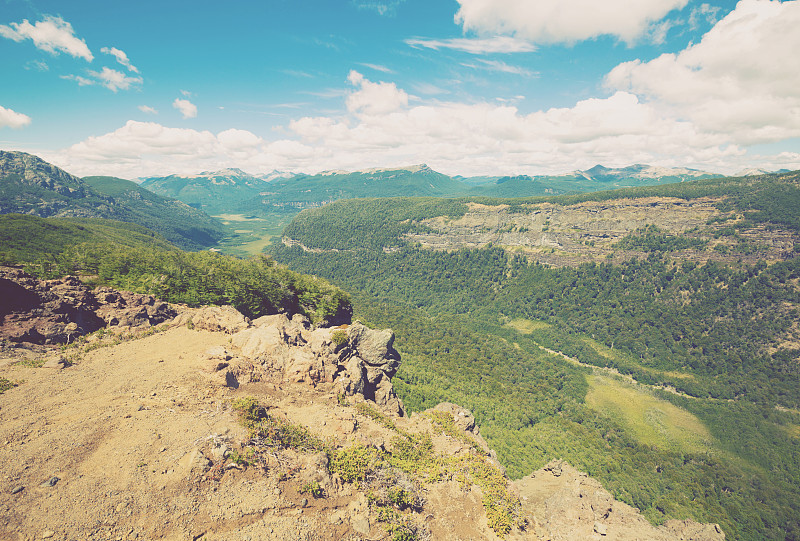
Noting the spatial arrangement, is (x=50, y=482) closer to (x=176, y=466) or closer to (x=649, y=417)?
(x=176, y=466)

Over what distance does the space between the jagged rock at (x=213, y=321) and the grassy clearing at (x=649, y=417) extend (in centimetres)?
11840

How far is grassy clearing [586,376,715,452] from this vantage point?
99250mm

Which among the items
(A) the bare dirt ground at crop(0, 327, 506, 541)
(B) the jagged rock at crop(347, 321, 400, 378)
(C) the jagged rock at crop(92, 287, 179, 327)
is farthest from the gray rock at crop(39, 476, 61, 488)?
(B) the jagged rock at crop(347, 321, 400, 378)

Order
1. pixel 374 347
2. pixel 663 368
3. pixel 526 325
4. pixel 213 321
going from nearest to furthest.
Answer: pixel 213 321, pixel 374 347, pixel 663 368, pixel 526 325

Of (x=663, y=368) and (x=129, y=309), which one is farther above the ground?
(x=129, y=309)

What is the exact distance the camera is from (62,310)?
32.1m

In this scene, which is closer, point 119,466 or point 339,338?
point 119,466

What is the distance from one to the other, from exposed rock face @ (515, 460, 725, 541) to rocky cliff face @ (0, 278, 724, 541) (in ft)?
0.57

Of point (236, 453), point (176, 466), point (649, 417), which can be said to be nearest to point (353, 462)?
point (236, 453)

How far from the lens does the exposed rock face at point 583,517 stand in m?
27.8

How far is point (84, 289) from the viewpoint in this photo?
122 ft

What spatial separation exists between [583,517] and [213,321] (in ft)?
139

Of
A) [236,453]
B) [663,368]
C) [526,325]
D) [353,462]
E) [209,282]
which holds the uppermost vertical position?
[209,282]

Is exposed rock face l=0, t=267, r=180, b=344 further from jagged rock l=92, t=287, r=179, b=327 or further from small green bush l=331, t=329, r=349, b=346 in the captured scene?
small green bush l=331, t=329, r=349, b=346
